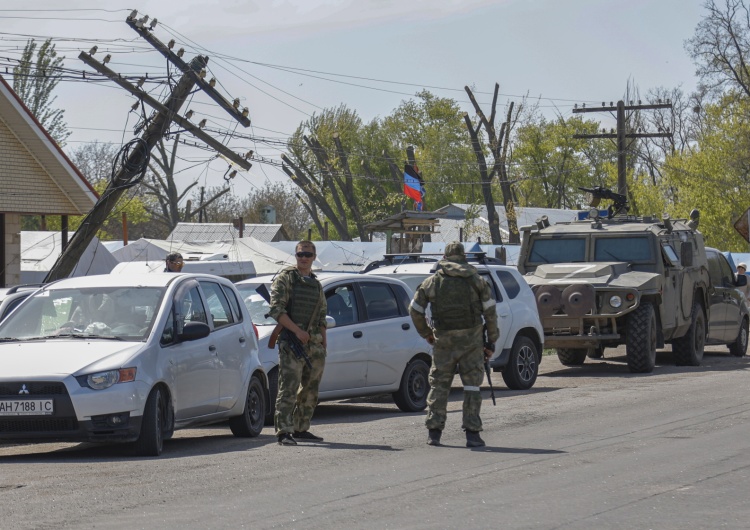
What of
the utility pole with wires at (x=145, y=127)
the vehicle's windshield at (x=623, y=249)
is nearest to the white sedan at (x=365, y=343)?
the vehicle's windshield at (x=623, y=249)

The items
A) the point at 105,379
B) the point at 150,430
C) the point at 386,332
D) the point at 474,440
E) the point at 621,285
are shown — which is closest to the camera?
the point at 105,379

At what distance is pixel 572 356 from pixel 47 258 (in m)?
18.8

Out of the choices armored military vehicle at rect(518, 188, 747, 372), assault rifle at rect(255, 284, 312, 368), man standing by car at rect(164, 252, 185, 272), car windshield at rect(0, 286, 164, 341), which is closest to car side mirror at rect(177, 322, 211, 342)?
car windshield at rect(0, 286, 164, 341)

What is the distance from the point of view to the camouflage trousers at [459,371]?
10734 millimetres

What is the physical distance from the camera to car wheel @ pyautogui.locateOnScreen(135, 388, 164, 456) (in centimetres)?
1016

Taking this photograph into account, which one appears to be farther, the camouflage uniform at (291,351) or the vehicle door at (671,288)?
the vehicle door at (671,288)

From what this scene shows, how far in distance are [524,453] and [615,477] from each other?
1.46 meters

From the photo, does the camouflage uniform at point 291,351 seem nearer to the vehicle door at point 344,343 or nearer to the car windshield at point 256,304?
the vehicle door at point 344,343

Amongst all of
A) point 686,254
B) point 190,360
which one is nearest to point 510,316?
point 686,254

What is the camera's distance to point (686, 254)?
2158 cm

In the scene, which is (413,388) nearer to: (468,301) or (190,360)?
(468,301)

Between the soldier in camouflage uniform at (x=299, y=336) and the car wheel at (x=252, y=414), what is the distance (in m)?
1.00

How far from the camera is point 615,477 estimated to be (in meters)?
8.73

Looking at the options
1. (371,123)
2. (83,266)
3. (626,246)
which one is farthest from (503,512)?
(371,123)
